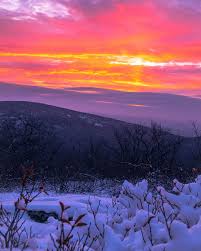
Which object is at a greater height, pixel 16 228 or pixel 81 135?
pixel 16 228

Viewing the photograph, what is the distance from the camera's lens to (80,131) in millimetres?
78750

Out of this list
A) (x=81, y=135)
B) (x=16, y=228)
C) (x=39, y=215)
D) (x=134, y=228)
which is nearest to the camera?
(x=134, y=228)

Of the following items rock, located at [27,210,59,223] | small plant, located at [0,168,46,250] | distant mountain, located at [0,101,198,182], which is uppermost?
small plant, located at [0,168,46,250]

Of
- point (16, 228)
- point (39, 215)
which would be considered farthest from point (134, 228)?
point (39, 215)

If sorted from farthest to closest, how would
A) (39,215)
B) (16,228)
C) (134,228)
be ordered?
(39,215)
(16,228)
(134,228)

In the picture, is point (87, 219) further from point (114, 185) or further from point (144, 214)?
point (114, 185)

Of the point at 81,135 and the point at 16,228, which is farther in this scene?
the point at 81,135

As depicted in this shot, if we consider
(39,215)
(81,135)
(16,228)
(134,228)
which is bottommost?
(81,135)

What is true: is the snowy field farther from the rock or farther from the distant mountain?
the distant mountain

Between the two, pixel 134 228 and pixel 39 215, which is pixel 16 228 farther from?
pixel 39 215

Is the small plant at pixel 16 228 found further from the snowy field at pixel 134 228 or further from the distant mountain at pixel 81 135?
the distant mountain at pixel 81 135

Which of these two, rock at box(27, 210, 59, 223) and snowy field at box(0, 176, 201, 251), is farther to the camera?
rock at box(27, 210, 59, 223)

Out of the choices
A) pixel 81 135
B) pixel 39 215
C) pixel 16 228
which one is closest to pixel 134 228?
pixel 16 228

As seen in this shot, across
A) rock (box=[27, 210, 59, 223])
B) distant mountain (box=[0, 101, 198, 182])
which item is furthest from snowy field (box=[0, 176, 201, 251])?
distant mountain (box=[0, 101, 198, 182])
